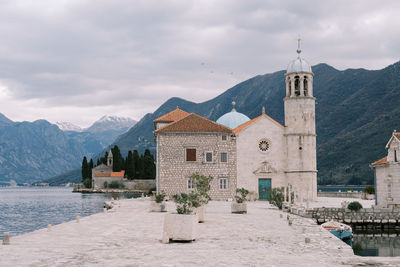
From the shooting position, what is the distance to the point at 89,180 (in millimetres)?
140125

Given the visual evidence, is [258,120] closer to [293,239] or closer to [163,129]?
[163,129]

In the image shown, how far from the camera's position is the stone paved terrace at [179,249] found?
11297mm

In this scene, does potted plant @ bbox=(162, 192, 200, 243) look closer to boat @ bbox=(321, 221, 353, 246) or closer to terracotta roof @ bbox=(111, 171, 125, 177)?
boat @ bbox=(321, 221, 353, 246)

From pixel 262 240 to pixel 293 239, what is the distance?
1.32 m

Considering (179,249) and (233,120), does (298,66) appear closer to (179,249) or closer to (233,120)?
(233,120)

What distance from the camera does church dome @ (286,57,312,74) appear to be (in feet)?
156

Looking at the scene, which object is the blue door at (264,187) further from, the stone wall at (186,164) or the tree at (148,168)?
the tree at (148,168)

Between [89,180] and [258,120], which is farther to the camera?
[89,180]

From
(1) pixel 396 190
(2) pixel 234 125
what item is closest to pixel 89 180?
(2) pixel 234 125

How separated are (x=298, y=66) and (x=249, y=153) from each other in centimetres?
1029

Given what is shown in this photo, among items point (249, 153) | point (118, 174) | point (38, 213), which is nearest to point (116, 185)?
point (118, 174)

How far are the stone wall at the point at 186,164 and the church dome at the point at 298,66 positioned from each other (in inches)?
394

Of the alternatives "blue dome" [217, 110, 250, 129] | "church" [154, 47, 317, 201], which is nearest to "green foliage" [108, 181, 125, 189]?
"blue dome" [217, 110, 250, 129]

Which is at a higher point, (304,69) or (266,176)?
(304,69)
